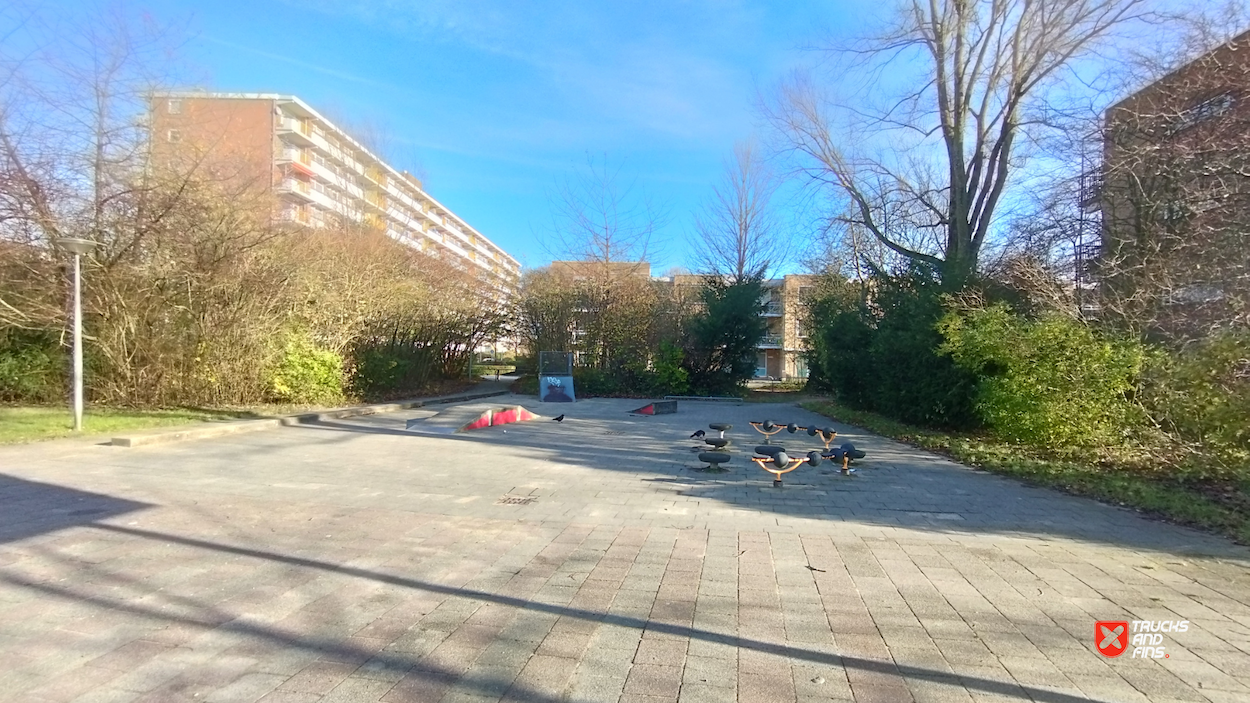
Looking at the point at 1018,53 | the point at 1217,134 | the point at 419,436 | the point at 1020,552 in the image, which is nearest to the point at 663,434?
the point at 419,436

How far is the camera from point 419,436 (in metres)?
12.7

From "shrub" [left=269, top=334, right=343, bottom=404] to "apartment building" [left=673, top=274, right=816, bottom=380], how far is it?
17137mm

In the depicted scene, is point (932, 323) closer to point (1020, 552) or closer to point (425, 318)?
point (1020, 552)

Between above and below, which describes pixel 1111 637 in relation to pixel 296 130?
below

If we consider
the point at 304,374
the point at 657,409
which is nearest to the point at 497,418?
the point at 657,409

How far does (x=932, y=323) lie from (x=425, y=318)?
1772 centimetres

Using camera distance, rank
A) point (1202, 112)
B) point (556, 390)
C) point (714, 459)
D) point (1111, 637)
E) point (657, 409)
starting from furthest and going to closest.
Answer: point (556, 390) < point (657, 409) < point (1202, 112) < point (714, 459) < point (1111, 637)

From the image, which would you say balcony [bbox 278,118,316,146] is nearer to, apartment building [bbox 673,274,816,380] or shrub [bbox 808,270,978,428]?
apartment building [bbox 673,274,816,380]

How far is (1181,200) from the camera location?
9.89 metres

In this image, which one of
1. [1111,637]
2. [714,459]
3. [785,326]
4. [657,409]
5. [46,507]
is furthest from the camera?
[785,326]

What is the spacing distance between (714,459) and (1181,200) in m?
8.31

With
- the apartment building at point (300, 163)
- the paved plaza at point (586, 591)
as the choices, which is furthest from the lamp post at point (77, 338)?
the paved plaza at point (586, 591)

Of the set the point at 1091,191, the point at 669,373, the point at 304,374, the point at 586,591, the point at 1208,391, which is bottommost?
the point at 586,591

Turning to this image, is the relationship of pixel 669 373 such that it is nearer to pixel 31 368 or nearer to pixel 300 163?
pixel 31 368
